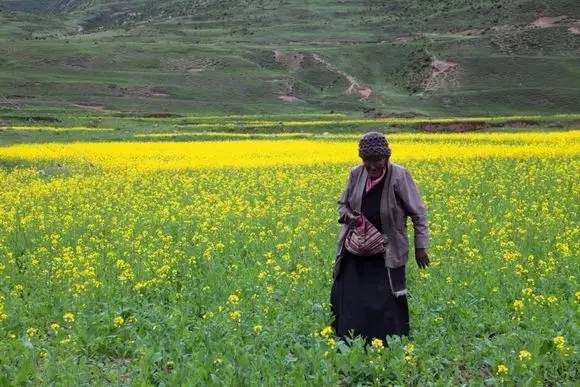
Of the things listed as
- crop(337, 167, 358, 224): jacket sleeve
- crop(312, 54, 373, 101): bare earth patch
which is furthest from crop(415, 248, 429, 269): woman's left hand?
crop(312, 54, 373, 101): bare earth patch

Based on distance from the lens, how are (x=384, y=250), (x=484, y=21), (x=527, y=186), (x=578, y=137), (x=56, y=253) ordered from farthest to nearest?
(x=484, y=21), (x=578, y=137), (x=527, y=186), (x=56, y=253), (x=384, y=250)

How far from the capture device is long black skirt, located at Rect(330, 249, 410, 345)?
7.24m

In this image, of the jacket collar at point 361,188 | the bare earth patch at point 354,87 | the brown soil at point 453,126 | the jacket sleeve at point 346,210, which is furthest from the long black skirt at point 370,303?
the bare earth patch at point 354,87

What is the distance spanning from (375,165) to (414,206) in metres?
0.57

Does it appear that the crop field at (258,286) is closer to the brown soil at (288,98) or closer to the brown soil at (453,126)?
the brown soil at (453,126)

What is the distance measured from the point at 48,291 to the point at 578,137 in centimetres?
2828

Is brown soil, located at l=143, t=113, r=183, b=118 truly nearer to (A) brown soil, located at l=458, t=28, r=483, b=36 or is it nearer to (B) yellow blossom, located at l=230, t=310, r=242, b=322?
(A) brown soil, located at l=458, t=28, r=483, b=36

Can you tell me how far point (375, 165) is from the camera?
23.3 ft

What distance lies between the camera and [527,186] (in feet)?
59.3

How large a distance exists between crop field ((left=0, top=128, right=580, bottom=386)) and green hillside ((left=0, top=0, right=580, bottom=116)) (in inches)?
1555

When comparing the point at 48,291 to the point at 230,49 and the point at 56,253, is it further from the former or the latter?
the point at 230,49

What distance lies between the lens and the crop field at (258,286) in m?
6.83

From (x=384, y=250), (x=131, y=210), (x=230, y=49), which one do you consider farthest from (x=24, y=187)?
(x=230, y=49)

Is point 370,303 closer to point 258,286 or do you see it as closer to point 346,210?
point 346,210
